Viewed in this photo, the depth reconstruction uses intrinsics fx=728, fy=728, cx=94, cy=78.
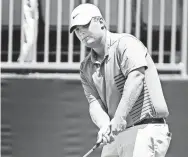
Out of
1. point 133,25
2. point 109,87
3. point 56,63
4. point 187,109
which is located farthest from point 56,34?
point 109,87

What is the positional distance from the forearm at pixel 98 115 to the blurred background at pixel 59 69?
346cm

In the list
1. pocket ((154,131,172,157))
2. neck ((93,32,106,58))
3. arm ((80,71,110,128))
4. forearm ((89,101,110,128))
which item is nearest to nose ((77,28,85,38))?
neck ((93,32,106,58))

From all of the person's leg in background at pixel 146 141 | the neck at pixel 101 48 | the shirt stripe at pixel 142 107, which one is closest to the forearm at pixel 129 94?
the shirt stripe at pixel 142 107

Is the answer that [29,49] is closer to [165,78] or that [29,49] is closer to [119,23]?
[119,23]

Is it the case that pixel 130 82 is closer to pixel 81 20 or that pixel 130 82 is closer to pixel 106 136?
pixel 106 136

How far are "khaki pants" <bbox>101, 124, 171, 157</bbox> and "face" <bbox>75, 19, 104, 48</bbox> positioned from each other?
0.73 m

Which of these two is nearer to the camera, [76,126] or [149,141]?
[149,141]

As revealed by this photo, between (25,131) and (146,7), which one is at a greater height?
(146,7)

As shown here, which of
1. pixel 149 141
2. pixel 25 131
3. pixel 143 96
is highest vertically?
pixel 143 96

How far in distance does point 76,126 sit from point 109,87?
3.75 m

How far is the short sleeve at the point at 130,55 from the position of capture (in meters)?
5.33

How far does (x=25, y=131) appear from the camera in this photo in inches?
372

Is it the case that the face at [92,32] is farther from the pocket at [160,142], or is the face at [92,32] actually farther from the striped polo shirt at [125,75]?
the pocket at [160,142]

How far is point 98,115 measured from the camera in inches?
225
